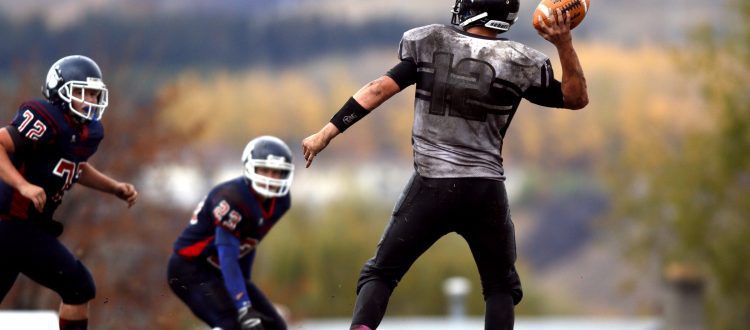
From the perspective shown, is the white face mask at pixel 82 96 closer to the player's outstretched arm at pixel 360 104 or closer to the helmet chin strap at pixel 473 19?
the player's outstretched arm at pixel 360 104

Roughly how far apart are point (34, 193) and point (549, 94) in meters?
3.02

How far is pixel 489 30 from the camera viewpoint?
7.84 meters

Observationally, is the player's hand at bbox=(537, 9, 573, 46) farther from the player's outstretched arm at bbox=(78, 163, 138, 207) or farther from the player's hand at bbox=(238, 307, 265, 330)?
the player's outstretched arm at bbox=(78, 163, 138, 207)

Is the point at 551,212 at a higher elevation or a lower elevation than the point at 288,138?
lower

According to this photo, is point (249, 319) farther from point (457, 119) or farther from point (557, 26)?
point (557, 26)

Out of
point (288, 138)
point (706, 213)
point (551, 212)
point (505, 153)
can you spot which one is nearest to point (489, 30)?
point (706, 213)

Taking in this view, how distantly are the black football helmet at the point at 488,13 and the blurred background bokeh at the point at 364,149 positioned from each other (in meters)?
9.44

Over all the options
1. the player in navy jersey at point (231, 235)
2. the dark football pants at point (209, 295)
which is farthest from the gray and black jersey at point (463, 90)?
the dark football pants at point (209, 295)

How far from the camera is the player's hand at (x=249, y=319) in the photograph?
9.48 metres

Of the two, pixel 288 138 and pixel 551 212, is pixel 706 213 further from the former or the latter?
pixel 551 212

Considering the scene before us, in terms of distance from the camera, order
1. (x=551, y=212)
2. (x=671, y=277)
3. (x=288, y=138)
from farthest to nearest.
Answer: (x=551, y=212)
(x=288, y=138)
(x=671, y=277)

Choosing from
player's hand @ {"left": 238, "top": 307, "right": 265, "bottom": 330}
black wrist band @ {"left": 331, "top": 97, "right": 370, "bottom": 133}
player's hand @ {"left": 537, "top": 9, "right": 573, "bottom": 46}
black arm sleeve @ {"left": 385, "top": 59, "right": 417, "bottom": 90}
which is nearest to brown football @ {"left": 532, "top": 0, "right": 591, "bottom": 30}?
player's hand @ {"left": 537, "top": 9, "right": 573, "bottom": 46}

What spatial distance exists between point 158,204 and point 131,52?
349 cm

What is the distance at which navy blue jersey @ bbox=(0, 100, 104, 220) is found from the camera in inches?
334
